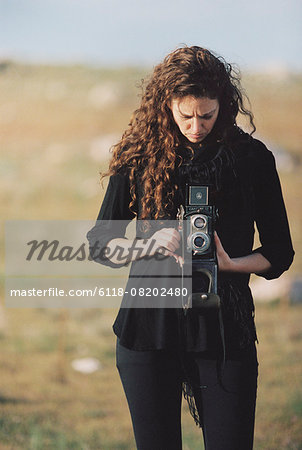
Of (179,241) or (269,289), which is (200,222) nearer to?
(179,241)

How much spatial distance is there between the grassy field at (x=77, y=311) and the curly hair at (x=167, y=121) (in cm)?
252

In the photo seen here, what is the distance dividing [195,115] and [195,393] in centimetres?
65

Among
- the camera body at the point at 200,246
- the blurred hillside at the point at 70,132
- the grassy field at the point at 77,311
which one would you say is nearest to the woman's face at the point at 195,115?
the camera body at the point at 200,246

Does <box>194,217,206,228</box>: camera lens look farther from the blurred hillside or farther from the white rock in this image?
the blurred hillside

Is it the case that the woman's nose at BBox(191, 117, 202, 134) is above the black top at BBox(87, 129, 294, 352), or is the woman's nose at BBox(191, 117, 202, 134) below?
above

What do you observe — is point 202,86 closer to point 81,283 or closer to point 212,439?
point 212,439

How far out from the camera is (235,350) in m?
1.36

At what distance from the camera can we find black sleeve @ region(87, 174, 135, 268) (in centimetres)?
142

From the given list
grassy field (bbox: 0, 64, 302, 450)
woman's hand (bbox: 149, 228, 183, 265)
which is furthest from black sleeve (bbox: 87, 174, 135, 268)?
grassy field (bbox: 0, 64, 302, 450)

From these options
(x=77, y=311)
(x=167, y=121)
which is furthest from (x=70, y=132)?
(x=167, y=121)

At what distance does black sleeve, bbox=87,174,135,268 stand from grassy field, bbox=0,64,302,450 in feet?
7.90

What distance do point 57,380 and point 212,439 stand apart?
197 inches

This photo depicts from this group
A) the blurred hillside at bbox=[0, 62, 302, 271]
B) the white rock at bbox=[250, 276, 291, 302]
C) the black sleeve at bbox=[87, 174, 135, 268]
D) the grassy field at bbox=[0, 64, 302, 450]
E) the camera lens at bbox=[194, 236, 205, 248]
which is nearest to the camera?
the camera lens at bbox=[194, 236, 205, 248]

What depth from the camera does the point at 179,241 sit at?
1.35 metres
